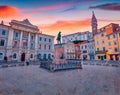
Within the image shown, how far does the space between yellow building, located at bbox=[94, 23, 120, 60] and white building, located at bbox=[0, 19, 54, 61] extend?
2075 centimetres

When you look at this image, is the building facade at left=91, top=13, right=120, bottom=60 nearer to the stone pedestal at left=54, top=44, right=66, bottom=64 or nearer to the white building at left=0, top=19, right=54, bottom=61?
the white building at left=0, top=19, right=54, bottom=61

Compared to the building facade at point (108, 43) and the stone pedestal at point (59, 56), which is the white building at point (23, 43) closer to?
the stone pedestal at point (59, 56)

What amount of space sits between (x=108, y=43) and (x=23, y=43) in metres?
32.6

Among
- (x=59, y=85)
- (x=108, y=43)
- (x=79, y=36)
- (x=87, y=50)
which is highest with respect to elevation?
(x=79, y=36)

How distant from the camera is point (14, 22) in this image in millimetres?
28328

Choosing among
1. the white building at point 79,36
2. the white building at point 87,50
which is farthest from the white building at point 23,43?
the white building at point 79,36

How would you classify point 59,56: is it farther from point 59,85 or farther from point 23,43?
point 23,43

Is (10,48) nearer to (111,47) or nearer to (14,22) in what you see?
(14,22)

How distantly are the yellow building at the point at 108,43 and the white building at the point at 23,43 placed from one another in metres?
20.7

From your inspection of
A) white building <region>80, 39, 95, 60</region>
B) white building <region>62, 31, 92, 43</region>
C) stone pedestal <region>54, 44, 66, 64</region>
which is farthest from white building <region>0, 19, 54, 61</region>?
white building <region>62, 31, 92, 43</region>

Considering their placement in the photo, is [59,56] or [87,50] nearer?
[59,56]

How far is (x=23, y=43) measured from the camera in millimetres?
30672

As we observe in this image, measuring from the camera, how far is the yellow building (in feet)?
102

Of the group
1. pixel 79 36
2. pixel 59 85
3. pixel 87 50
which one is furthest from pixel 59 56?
pixel 79 36
